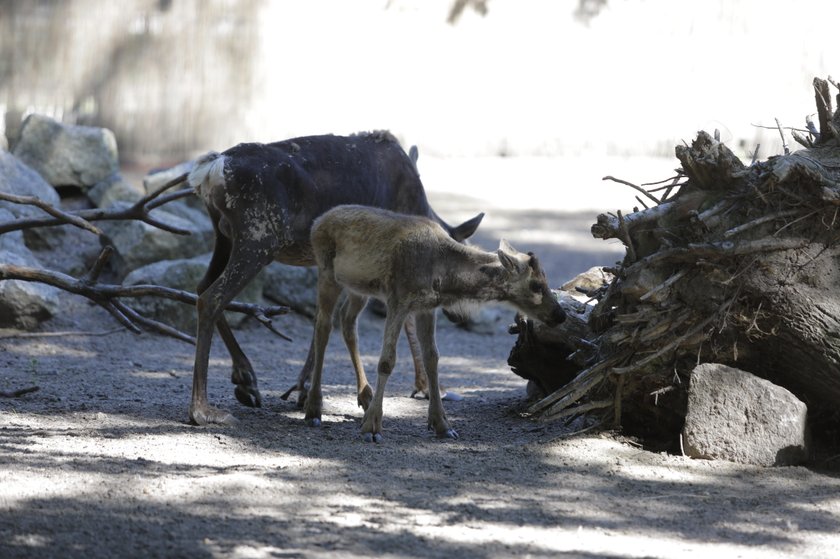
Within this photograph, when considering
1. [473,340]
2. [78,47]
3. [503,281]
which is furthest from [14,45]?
[503,281]

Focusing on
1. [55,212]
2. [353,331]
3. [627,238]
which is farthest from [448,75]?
[627,238]

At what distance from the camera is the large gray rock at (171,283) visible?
10531mm

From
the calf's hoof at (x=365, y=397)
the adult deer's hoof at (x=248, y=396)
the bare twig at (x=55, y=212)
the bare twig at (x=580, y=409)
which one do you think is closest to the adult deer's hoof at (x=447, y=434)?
the bare twig at (x=580, y=409)

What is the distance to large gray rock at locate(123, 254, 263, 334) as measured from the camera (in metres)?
10.5

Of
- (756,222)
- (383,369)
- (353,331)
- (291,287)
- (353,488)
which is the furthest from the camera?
(291,287)

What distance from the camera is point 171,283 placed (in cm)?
1050

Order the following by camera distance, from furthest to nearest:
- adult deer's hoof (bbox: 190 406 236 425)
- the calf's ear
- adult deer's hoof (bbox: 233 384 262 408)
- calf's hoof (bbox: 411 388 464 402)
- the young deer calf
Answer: the calf's ear → calf's hoof (bbox: 411 388 464 402) → adult deer's hoof (bbox: 233 384 262 408) → the young deer calf → adult deer's hoof (bbox: 190 406 236 425)

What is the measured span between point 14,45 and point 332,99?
398cm

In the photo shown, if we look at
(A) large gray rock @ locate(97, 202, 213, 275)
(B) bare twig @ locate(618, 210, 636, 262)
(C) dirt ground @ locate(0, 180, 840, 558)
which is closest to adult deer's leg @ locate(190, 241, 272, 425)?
(C) dirt ground @ locate(0, 180, 840, 558)

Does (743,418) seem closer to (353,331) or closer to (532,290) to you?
(532,290)

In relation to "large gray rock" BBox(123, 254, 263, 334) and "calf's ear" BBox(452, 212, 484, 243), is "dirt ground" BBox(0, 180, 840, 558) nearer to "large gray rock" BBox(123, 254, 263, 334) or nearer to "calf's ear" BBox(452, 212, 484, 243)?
"calf's ear" BBox(452, 212, 484, 243)

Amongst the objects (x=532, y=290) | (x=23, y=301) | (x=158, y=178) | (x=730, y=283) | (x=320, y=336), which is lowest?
(x=23, y=301)

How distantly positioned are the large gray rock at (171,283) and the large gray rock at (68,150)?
239 cm

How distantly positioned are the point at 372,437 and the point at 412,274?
40.4 inches
